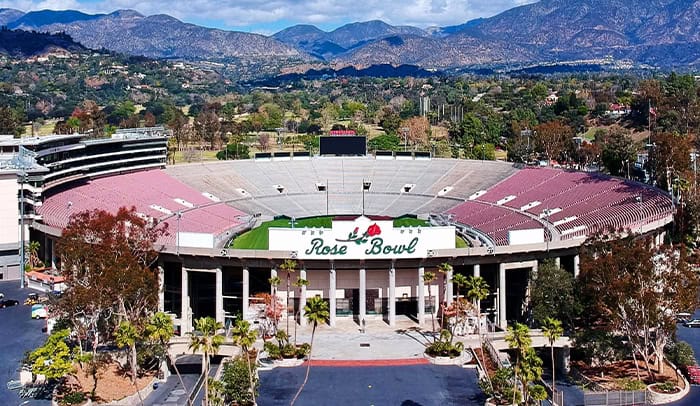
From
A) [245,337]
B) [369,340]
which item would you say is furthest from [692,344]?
[245,337]

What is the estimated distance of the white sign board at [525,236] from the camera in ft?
204

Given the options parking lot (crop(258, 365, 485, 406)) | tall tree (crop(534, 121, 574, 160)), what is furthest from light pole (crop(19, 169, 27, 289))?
tall tree (crop(534, 121, 574, 160))

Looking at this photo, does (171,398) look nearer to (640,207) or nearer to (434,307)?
(434,307)

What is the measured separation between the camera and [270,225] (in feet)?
298

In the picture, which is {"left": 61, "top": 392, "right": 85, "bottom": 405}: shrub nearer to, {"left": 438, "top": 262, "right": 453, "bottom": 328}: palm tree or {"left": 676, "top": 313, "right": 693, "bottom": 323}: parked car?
{"left": 438, "top": 262, "right": 453, "bottom": 328}: palm tree

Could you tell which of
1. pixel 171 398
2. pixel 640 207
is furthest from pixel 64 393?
pixel 640 207

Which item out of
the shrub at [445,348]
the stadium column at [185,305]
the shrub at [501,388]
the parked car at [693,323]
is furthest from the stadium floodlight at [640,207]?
the stadium column at [185,305]

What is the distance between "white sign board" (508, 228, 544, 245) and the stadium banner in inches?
277

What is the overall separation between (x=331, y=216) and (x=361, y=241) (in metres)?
40.8

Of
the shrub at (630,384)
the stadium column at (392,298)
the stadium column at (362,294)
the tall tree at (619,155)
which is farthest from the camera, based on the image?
the tall tree at (619,155)

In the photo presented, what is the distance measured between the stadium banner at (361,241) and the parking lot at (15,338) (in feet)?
60.6

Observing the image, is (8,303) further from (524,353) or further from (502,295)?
(524,353)

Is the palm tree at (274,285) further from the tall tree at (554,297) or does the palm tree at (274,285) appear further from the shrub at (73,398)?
the tall tree at (554,297)

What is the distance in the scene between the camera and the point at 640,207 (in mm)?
74625
